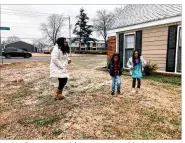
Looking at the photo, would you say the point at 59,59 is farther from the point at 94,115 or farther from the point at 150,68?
the point at 150,68

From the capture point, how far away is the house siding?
9.37 m

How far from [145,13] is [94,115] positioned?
7.31 metres

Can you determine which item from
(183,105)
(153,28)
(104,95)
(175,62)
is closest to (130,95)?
(104,95)

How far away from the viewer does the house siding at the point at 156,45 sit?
937cm

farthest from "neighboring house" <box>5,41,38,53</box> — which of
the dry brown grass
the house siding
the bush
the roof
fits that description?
the dry brown grass

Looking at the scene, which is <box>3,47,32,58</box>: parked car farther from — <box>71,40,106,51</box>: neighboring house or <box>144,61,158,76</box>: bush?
<box>71,40,106,51</box>: neighboring house

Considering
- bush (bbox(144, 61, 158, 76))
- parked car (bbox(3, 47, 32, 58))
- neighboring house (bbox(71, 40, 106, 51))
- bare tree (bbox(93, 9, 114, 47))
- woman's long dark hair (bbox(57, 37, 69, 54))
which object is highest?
bare tree (bbox(93, 9, 114, 47))

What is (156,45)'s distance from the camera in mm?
9750

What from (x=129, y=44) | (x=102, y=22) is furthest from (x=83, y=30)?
(x=129, y=44)

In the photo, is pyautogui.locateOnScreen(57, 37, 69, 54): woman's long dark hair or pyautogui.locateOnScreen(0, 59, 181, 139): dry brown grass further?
pyautogui.locateOnScreen(57, 37, 69, 54): woman's long dark hair

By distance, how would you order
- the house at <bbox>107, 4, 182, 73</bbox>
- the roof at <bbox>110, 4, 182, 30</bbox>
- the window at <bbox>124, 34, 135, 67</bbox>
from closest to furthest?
the house at <bbox>107, 4, 182, 73</bbox> < the roof at <bbox>110, 4, 182, 30</bbox> < the window at <bbox>124, 34, 135, 67</bbox>

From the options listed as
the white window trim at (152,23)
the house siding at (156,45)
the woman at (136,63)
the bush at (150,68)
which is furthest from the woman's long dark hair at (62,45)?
the house siding at (156,45)
